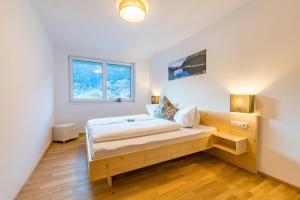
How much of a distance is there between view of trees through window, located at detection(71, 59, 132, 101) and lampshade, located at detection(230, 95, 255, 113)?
3.19 metres

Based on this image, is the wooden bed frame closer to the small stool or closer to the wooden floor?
the wooden floor

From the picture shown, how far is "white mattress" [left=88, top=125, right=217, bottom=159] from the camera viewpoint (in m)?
1.61

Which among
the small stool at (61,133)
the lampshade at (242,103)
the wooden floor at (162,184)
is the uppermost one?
the lampshade at (242,103)

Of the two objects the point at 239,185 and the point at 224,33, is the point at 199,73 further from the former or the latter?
the point at 239,185

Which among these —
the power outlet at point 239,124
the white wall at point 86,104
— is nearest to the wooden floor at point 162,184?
the power outlet at point 239,124

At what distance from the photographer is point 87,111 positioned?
13.3ft

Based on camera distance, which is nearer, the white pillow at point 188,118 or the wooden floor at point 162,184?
the wooden floor at point 162,184

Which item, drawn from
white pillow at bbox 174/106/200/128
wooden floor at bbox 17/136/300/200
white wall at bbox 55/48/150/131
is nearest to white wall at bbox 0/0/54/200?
wooden floor at bbox 17/136/300/200

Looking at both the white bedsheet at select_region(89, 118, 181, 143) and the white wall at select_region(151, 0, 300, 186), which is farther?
the white bedsheet at select_region(89, 118, 181, 143)

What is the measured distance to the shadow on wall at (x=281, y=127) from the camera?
65.7 inches

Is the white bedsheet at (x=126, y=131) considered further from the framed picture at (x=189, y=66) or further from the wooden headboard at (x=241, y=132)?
the framed picture at (x=189, y=66)

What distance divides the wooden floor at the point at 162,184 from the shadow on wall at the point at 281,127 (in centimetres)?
19

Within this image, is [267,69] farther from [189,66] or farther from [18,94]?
[18,94]

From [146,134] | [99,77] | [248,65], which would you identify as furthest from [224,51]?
[99,77]
